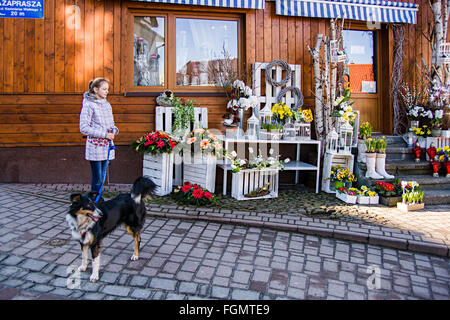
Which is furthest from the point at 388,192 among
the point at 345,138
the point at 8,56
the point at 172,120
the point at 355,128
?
the point at 8,56

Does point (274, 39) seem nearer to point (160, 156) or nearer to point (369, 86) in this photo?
point (369, 86)

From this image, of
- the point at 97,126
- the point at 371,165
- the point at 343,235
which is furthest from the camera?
the point at 371,165

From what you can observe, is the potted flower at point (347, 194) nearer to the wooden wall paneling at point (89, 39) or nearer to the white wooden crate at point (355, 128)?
the white wooden crate at point (355, 128)

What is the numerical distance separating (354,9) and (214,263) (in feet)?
20.1

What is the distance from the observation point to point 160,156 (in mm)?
6387

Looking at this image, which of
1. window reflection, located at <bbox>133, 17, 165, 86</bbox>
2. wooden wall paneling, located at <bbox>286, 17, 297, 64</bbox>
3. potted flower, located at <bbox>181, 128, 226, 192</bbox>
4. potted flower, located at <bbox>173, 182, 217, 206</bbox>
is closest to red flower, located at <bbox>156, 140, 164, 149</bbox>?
potted flower, located at <bbox>181, 128, 226, 192</bbox>

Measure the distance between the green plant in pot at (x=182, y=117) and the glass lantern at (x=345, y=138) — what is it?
2.60 meters

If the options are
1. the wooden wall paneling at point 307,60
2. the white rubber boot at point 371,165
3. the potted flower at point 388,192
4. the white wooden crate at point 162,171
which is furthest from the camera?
the wooden wall paneling at point 307,60

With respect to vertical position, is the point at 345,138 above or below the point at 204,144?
above

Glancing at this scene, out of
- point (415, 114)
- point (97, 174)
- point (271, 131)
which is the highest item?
point (415, 114)

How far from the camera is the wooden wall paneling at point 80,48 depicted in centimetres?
707

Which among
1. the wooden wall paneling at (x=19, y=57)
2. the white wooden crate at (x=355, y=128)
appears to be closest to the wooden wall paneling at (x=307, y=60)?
the white wooden crate at (x=355, y=128)

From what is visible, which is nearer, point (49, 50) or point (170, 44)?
point (49, 50)

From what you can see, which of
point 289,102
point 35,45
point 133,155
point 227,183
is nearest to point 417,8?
point 289,102
